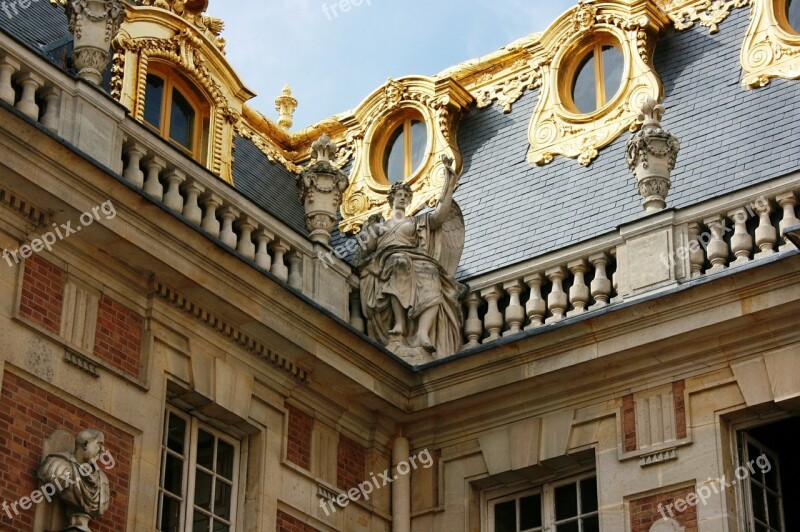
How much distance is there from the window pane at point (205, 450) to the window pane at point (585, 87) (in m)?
5.94

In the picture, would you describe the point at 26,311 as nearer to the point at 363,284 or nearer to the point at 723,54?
the point at 363,284

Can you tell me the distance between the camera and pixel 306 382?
16875 millimetres

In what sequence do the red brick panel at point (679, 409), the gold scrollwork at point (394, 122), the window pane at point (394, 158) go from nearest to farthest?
the red brick panel at point (679, 409), the gold scrollwork at point (394, 122), the window pane at point (394, 158)

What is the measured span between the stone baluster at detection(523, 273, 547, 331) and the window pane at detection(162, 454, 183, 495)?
3375mm

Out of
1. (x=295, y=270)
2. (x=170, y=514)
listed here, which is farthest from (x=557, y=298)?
(x=170, y=514)

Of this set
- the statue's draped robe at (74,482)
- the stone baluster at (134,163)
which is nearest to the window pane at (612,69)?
the stone baluster at (134,163)

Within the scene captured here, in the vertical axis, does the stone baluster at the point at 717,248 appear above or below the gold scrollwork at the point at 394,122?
below

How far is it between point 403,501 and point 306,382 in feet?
4.46

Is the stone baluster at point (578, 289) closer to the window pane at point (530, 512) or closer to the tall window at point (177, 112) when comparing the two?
the window pane at point (530, 512)

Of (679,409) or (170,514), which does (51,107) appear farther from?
(679,409)

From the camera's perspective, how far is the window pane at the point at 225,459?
52.9 ft

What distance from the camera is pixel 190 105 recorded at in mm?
20656

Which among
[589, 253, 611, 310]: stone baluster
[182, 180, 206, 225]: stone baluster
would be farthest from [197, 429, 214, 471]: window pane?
[589, 253, 611, 310]: stone baluster

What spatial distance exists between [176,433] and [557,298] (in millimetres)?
3535
